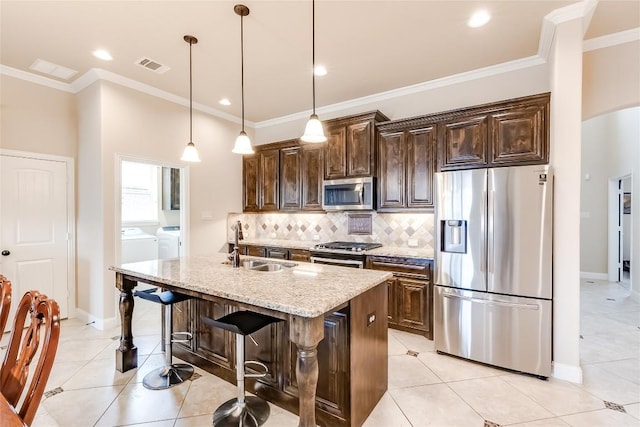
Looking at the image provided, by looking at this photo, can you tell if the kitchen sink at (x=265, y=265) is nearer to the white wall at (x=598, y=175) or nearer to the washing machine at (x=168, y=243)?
the washing machine at (x=168, y=243)

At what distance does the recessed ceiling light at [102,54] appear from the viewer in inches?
122

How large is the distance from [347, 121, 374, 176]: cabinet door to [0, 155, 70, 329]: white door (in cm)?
369

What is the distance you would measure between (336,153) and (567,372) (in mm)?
3308

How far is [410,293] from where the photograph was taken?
3.39 meters

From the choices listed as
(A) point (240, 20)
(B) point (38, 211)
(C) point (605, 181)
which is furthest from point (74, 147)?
(C) point (605, 181)

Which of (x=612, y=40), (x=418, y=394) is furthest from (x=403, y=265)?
(x=612, y=40)

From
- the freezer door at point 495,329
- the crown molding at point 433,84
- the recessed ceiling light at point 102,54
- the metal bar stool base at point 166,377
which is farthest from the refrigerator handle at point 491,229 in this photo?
the recessed ceiling light at point 102,54

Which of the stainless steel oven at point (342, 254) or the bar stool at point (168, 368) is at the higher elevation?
the stainless steel oven at point (342, 254)

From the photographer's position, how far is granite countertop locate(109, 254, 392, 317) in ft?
5.30

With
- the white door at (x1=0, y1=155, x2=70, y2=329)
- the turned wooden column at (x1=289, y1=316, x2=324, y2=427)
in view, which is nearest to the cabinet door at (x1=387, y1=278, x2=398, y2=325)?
the turned wooden column at (x1=289, y1=316, x2=324, y2=427)

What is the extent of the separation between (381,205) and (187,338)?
104 inches

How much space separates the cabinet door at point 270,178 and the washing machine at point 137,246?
235cm

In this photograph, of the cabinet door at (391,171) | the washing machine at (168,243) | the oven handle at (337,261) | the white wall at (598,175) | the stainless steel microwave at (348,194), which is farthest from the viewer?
the white wall at (598,175)

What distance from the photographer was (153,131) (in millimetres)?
4051
